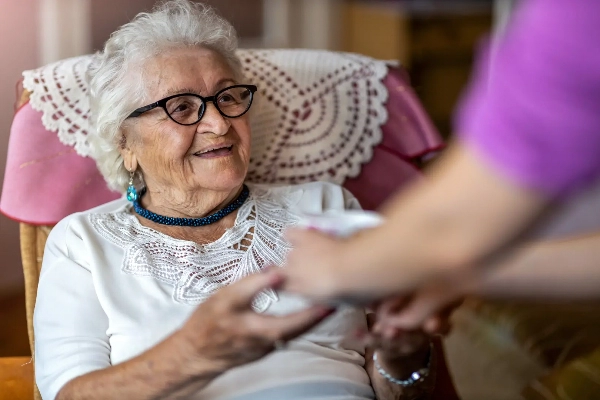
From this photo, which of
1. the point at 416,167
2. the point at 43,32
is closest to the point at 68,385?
the point at 416,167

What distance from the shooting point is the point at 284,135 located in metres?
1.77

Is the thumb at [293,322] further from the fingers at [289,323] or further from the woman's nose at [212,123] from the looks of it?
the woman's nose at [212,123]

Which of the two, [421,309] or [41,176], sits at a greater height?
[421,309]

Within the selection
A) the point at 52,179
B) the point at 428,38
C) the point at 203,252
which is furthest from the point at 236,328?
the point at 428,38

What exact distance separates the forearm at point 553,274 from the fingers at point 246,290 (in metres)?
0.26

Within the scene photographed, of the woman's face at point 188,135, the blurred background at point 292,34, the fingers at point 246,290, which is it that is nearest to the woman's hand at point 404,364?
the fingers at point 246,290

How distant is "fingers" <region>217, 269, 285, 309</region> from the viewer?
0.86 metres

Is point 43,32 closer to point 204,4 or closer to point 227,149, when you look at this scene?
point 204,4

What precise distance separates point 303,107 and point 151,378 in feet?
2.90

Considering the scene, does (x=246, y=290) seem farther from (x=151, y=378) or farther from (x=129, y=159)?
(x=129, y=159)

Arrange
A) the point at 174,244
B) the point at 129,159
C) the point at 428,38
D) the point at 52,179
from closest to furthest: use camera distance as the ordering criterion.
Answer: the point at 174,244, the point at 129,159, the point at 52,179, the point at 428,38

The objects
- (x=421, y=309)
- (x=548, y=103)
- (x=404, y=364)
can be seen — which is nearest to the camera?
(x=548, y=103)

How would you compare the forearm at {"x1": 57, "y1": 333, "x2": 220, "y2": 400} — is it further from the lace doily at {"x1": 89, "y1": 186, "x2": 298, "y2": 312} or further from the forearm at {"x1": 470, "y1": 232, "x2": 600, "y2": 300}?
the forearm at {"x1": 470, "y1": 232, "x2": 600, "y2": 300}

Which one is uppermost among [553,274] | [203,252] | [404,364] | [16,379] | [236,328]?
[553,274]
